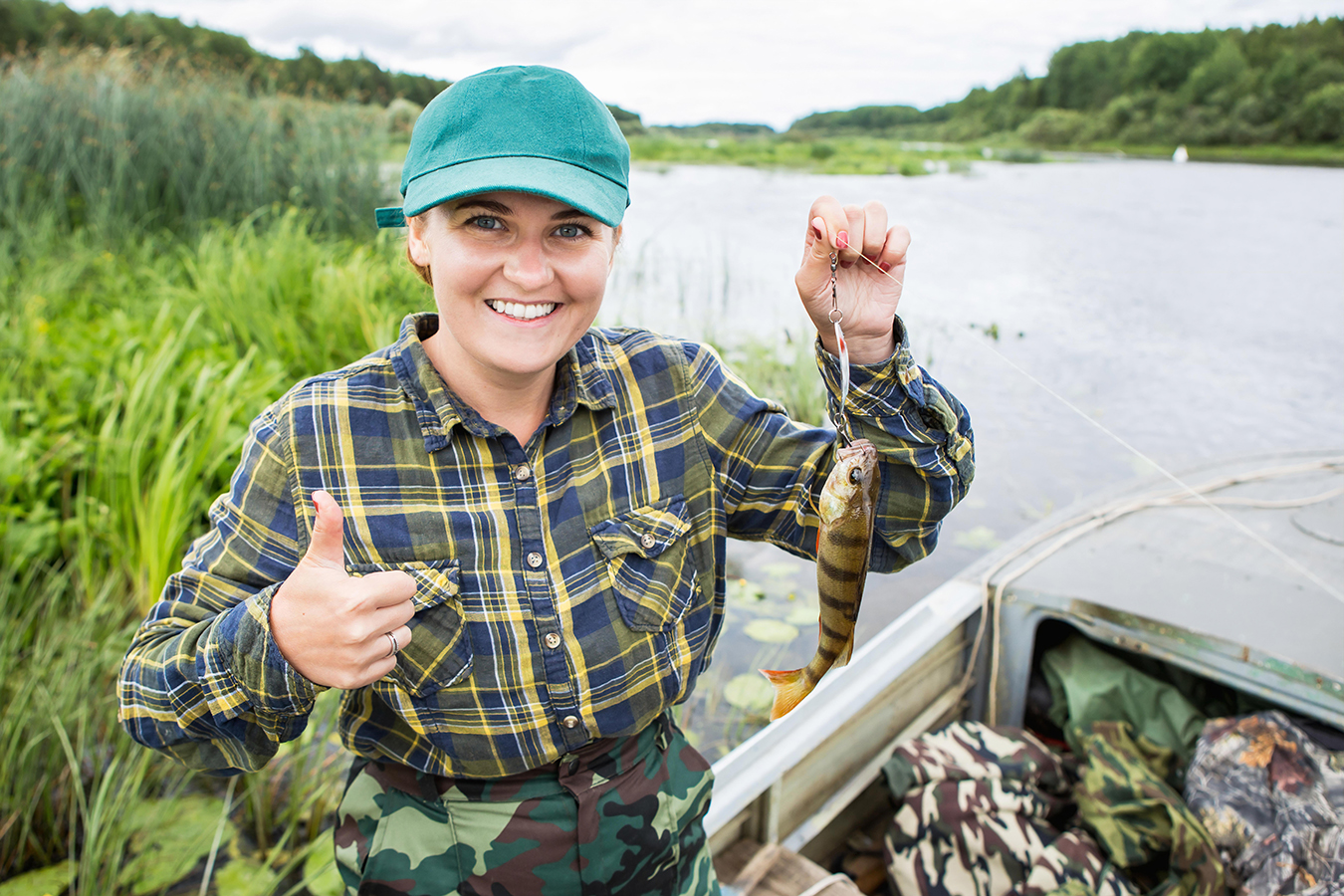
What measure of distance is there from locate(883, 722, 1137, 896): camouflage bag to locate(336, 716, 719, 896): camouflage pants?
139 centimetres

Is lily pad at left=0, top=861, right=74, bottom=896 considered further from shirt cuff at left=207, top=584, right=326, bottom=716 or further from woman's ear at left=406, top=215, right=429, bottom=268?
woman's ear at left=406, top=215, right=429, bottom=268

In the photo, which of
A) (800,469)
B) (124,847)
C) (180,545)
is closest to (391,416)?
(800,469)

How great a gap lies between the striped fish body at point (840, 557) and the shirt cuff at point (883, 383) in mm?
121

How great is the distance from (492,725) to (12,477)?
3.29m

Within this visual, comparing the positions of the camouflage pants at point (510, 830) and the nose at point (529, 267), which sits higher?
the nose at point (529, 267)

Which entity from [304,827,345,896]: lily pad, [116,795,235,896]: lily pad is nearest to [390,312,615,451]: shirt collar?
[304,827,345,896]: lily pad

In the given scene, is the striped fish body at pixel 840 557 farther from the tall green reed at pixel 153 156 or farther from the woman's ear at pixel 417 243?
the tall green reed at pixel 153 156

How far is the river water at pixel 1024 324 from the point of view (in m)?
5.02

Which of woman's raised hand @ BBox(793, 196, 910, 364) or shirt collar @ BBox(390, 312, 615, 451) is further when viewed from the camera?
shirt collar @ BBox(390, 312, 615, 451)

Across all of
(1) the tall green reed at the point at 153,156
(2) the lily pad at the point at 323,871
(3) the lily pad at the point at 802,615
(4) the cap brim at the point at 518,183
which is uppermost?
(1) the tall green reed at the point at 153,156

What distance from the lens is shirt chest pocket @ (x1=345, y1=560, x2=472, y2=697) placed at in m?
1.47

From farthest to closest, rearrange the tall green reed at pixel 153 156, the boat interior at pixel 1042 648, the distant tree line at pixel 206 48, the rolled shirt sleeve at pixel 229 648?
the distant tree line at pixel 206 48 < the tall green reed at pixel 153 156 < the boat interior at pixel 1042 648 < the rolled shirt sleeve at pixel 229 648

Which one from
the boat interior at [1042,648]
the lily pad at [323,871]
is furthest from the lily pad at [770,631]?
the lily pad at [323,871]

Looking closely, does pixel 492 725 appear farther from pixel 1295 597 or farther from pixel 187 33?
pixel 187 33
